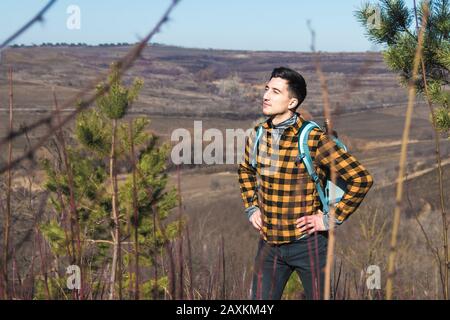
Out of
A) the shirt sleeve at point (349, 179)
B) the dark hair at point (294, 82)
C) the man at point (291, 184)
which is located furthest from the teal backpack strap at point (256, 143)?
the shirt sleeve at point (349, 179)

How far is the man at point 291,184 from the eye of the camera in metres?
2.53

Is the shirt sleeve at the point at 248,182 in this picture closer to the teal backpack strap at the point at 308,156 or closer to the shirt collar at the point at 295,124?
the shirt collar at the point at 295,124

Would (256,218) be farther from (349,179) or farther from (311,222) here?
(349,179)

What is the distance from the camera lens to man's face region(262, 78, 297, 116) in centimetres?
261

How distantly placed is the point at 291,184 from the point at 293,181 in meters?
0.02

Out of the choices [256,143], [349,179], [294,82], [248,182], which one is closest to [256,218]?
[248,182]

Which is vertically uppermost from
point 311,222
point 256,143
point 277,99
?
point 277,99

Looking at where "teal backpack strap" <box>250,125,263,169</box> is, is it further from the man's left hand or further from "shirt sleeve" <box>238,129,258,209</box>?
the man's left hand

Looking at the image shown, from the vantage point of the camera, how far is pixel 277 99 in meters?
2.63
